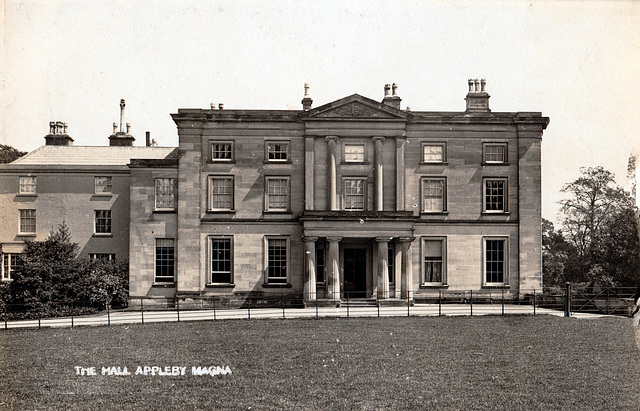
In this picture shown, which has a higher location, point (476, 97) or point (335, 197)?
point (476, 97)

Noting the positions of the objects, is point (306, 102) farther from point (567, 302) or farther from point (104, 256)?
point (567, 302)

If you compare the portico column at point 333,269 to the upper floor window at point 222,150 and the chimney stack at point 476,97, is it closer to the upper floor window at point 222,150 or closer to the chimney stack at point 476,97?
the upper floor window at point 222,150

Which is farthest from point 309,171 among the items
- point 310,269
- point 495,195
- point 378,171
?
point 495,195

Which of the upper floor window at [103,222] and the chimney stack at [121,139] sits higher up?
the chimney stack at [121,139]

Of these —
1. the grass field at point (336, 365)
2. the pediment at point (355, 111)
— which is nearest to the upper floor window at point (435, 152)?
the pediment at point (355, 111)

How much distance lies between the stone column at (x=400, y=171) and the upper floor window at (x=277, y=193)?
19.9 feet

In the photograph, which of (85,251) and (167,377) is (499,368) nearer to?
(167,377)

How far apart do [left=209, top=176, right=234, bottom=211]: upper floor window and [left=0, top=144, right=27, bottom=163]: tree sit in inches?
1060

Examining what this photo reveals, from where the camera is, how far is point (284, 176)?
3431cm

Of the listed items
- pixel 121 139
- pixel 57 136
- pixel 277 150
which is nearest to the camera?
pixel 277 150

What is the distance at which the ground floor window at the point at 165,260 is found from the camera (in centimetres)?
3409

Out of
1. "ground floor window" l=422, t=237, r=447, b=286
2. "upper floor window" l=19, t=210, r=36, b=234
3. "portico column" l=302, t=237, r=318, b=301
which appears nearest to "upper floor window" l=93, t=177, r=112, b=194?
"upper floor window" l=19, t=210, r=36, b=234

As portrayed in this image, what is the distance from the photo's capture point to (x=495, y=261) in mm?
34250

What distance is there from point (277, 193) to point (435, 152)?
915 centimetres
